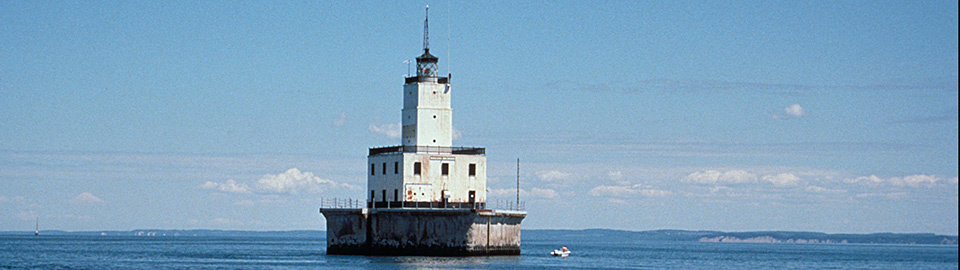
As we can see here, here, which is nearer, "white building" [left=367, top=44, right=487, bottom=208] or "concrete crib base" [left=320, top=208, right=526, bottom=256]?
"concrete crib base" [left=320, top=208, right=526, bottom=256]

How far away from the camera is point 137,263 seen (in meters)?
93.5

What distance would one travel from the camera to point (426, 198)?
Answer: 9262 centimetres

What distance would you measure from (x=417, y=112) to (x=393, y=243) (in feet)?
34.0

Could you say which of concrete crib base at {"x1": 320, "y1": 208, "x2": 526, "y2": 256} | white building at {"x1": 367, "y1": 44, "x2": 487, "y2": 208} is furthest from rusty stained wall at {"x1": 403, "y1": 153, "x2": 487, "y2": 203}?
concrete crib base at {"x1": 320, "y1": 208, "x2": 526, "y2": 256}

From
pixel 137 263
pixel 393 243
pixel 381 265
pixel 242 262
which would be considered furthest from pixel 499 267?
pixel 137 263

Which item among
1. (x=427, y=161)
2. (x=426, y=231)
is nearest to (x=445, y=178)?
(x=427, y=161)

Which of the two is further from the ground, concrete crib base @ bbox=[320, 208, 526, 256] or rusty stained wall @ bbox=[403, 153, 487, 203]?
rusty stained wall @ bbox=[403, 153, 487, 203]

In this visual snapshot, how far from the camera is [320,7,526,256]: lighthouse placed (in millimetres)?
90562

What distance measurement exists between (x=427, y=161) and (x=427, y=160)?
0.25ft

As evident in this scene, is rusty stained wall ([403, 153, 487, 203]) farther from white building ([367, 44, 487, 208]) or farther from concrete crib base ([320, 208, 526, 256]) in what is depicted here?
concrete crib base ([320, 208, 526, 256])

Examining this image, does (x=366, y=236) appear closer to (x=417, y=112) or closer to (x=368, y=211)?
(x=368, y=211)

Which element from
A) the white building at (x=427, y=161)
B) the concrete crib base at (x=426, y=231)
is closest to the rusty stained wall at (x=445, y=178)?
the white building at (x=427, y=161)

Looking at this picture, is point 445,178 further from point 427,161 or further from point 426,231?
point 426,231

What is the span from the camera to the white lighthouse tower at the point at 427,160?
92562 millimetres
